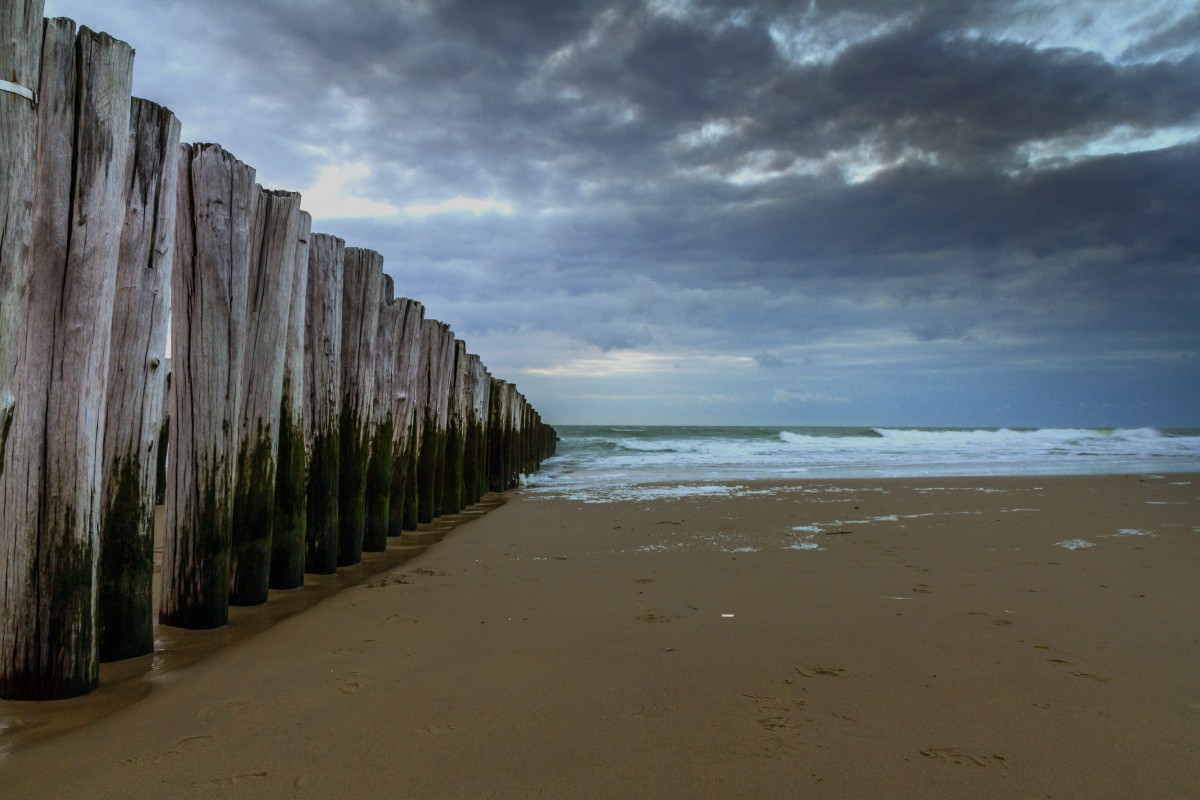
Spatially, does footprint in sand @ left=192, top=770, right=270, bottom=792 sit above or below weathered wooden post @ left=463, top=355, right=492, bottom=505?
below

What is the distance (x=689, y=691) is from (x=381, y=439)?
12.0ft

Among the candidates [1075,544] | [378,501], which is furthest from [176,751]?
[1075,544]

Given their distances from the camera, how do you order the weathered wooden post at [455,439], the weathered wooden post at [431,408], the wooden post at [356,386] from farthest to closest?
1. the weathered wooden post at [455,439]
2. the weathered wooden post at [431,408]
3. the wooden post at [356,386]

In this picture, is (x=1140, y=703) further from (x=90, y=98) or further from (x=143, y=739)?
(x=90, y=98)

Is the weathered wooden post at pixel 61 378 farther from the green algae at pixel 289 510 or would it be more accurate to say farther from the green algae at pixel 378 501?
the green algae at pixel 378 501

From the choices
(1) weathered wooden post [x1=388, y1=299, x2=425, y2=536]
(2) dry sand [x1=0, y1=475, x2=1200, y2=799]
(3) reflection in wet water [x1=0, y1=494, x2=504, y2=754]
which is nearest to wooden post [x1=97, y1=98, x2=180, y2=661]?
(3) reflection in wet water [x1=0, y1=494, x2=504, y2=754]

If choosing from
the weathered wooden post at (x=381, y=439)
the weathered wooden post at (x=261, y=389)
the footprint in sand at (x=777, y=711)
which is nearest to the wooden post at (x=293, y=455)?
the weathered wooden post at (x=261, y=389)

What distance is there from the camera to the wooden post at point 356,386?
15.6 feet

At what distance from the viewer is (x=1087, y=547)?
16.0 feet

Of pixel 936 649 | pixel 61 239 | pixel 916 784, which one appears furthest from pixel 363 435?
pixel 916 784

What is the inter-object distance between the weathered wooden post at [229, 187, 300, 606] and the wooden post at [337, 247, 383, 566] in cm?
114

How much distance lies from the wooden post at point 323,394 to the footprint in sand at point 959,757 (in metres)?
3.52

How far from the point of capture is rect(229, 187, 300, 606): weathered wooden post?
343 centimetres

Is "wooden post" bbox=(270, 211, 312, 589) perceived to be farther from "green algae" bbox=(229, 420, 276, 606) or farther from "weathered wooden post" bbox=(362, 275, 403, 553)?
"weathered wooden post" bbox=(362, 275, 403, 553)
